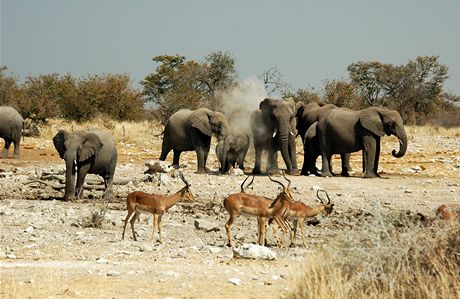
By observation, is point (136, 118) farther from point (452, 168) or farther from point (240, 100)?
point (452, 168)

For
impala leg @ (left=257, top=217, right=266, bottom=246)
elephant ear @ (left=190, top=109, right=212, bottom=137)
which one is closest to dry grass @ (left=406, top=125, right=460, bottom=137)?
elephant ear @ (left=190, top=109, right=212, bottom=137)

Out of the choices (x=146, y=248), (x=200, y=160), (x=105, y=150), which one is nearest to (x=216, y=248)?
(x=146, y=248)

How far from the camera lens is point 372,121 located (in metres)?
27.8

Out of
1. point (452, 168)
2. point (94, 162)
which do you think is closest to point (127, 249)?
point (94, 162)

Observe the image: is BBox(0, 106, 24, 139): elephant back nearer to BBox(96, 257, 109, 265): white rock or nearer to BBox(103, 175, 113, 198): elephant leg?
BBox(103, 175, 113, 198): elephant leg

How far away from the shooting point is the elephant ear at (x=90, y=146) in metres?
20.6

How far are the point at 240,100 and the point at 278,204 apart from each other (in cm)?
2287

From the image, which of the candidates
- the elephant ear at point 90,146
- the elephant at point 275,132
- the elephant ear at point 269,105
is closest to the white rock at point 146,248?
the elephant ear at point 90,146

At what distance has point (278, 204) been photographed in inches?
596

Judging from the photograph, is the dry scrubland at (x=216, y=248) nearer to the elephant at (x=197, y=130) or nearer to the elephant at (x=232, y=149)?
the elephant at (x=232, y=149)

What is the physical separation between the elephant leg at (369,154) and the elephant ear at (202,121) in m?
4.90

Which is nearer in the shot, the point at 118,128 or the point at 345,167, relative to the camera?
the point at 345,167

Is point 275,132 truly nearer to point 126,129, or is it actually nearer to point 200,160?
point 200,160

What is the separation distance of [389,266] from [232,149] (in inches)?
712
